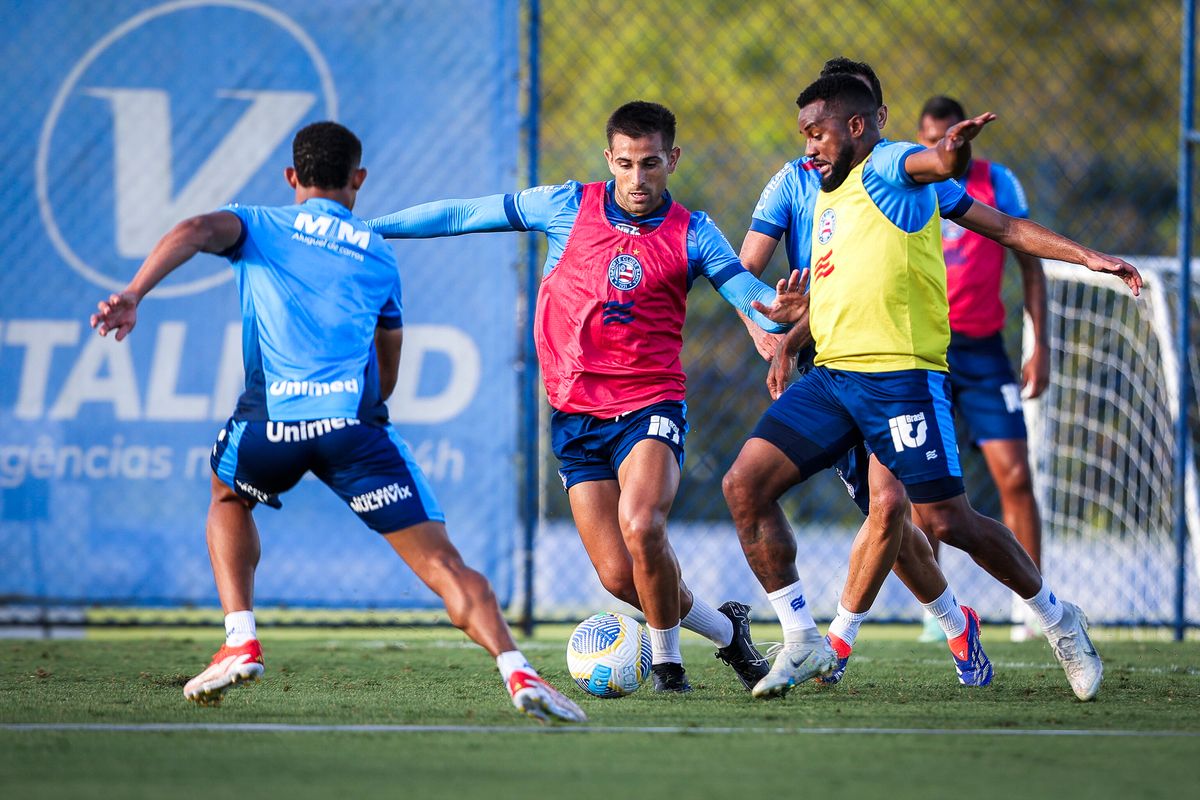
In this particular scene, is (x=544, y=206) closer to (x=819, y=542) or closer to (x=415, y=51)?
(x=415, y=51)

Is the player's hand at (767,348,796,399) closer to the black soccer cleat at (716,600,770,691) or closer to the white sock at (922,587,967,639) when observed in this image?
the black soccer cleat at (716,600,770,691)

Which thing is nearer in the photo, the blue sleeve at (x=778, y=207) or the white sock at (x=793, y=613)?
the white sock at (x=793, y=613)

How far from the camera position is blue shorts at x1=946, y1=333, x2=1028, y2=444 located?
775 cm

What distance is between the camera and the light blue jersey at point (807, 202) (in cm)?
548

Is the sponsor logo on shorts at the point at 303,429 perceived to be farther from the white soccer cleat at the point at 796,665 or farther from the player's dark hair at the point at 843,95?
the player's dark hair at the point at 843,95

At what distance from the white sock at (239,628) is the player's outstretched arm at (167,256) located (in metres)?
0.95

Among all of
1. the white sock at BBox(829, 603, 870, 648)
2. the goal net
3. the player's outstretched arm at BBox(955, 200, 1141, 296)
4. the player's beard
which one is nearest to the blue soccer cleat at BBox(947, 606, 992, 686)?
the white sock at BBox(829, 603, 870, 648)

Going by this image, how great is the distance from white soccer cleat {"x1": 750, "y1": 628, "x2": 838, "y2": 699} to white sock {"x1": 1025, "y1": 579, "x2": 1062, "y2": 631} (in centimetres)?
76

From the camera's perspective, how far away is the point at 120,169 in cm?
849

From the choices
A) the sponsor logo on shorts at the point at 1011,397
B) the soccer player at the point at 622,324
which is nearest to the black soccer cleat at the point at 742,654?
the soccer player at the point at 622,324

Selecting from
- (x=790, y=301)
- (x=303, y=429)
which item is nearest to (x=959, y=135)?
(x=790, y=301)

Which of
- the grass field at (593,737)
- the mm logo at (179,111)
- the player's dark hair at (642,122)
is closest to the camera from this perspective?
the grass field at (593,737)

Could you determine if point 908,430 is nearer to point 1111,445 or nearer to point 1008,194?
point 1008,194

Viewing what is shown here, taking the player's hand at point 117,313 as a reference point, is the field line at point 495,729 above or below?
below
